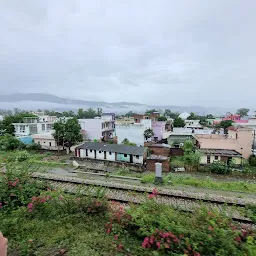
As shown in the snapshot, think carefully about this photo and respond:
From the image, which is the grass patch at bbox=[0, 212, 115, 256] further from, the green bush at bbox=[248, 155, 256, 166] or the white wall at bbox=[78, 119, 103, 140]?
the white wall at bbox=[78, 119, 103, 140]

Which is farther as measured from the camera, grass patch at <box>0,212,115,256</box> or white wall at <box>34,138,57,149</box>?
white wall at <box>34,138,57,149</box>

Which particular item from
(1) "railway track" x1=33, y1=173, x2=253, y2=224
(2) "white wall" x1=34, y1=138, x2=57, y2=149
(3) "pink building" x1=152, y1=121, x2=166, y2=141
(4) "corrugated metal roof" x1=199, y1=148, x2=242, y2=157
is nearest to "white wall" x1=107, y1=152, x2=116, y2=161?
(2) "white wall" x1=34, y1=138, x2=57, y2=149

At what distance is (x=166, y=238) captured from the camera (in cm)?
271

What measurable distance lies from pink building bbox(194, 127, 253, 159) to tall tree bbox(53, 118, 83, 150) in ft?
56.1

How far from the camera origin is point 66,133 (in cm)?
2392

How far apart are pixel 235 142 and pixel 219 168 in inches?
223

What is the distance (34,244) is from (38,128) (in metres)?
32.2

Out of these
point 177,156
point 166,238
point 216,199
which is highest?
point 166,238

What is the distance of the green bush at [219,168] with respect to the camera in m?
17.8

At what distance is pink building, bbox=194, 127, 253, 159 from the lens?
835 inches

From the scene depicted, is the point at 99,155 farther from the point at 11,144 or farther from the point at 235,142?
the point at 235,142

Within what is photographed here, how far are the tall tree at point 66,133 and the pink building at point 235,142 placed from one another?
56.1 ft

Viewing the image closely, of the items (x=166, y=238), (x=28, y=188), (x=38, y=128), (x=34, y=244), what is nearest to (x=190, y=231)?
(x=166, y=238)

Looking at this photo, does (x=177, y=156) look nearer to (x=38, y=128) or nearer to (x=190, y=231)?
(x=190, y=231)
